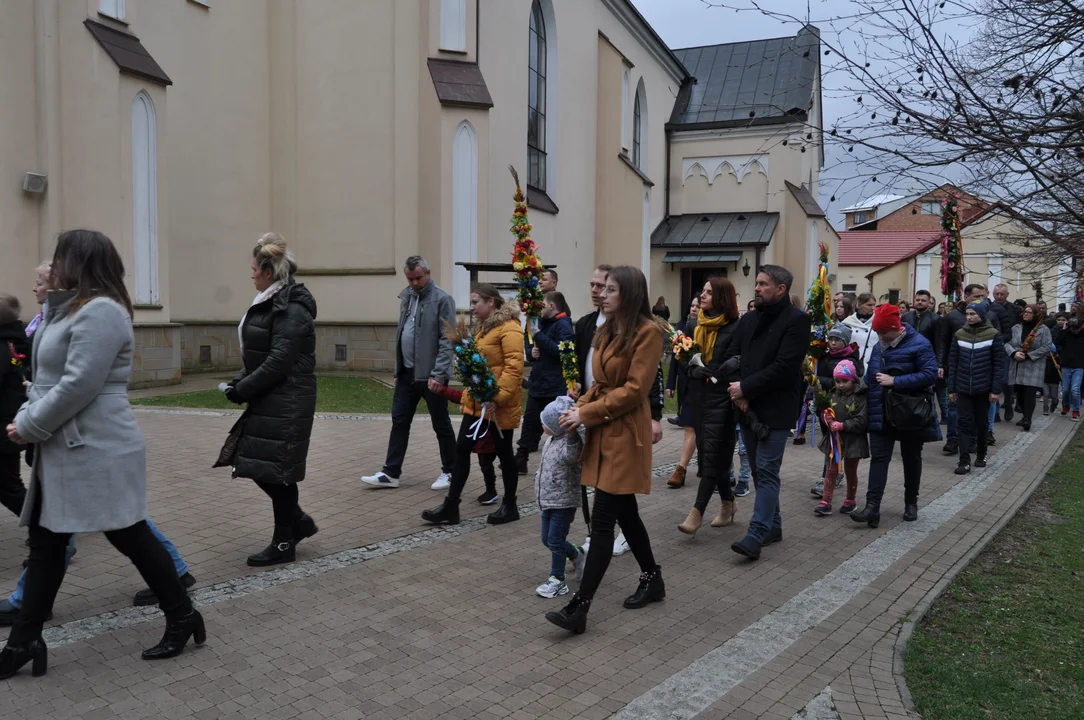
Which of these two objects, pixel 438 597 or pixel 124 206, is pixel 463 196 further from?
pixel 438 597

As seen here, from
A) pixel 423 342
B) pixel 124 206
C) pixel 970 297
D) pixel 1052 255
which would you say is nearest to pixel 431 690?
pixel 423 342

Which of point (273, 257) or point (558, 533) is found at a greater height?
point (273, 257)

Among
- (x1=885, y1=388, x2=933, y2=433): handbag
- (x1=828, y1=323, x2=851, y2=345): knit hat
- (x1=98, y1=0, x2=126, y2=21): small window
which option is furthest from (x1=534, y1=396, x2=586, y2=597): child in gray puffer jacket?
(x1=98, y1=0, x2=126, y2=21): small window

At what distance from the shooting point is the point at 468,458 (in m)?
6.52

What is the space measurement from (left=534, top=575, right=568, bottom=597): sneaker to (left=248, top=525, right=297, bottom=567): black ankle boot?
5.83ft

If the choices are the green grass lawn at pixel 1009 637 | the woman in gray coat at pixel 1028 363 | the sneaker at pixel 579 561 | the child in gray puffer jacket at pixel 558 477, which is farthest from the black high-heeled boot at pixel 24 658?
the woman in gray coat at pixel 1028 363

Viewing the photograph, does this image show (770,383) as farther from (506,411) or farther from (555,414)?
(506,411)

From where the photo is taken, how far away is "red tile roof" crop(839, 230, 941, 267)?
167ft

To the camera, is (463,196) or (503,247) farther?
(503,247)

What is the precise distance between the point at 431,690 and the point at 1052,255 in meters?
6.24

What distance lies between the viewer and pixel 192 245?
1719cm

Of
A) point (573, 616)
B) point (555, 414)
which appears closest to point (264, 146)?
point (555, 414)

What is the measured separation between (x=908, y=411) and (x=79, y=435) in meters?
6.26

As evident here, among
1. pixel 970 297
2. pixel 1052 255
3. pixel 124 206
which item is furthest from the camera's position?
pixel 124 206
